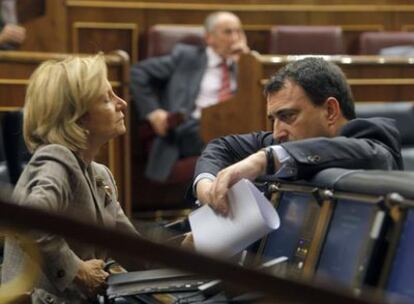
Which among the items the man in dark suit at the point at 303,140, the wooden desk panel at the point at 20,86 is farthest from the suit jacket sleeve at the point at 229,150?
the wooden desk panel at the point at 20,86

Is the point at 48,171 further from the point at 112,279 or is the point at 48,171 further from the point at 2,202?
the point at 2,202

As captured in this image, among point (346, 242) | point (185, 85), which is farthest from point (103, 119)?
point (185, 85)

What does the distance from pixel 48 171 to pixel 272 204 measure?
285 mm

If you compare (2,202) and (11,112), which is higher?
(2,202)

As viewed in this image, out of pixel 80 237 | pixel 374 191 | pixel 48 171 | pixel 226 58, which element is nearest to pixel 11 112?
pixel 226 58

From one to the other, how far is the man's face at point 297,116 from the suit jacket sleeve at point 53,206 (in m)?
0.31

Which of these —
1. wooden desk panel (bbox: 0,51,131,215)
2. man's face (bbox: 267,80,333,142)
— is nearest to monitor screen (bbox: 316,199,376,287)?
man's face (bbox: 267,80,333,142)

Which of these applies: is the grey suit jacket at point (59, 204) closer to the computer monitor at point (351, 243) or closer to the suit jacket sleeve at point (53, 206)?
the suit jacket sleeve at point (53, 206)

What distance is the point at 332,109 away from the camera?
1302mm

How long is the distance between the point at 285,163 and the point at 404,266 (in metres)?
0.27

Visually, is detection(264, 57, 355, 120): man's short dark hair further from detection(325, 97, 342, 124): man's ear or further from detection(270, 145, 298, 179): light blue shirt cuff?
detection(270, 145, 298, 179): light blue shirt cuff

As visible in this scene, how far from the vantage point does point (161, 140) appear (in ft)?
9.80

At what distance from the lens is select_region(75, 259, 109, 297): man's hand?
121 cm

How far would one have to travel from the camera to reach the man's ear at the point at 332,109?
130 cm
